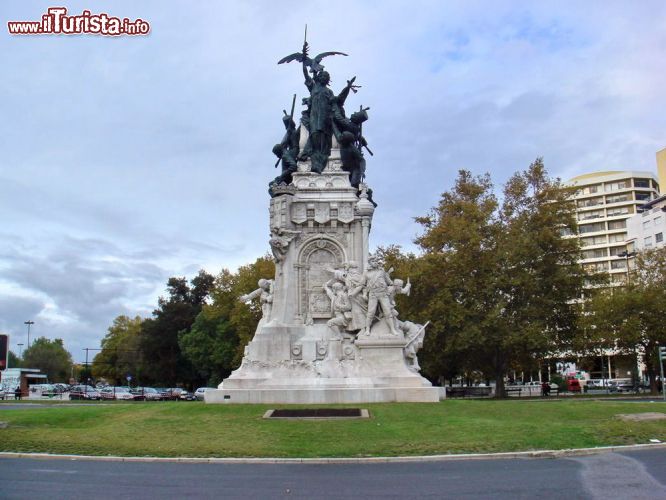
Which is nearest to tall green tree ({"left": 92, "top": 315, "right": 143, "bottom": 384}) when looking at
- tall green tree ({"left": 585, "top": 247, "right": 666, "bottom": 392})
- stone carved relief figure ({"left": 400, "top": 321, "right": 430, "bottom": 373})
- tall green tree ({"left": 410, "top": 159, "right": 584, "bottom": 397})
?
tall green tree ({"left": 410, "top": 159, "right": 584, "bottom": 397})

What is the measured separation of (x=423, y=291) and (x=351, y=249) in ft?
57.3

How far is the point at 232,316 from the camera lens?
2239 inches

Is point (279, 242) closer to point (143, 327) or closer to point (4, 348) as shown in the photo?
point (4, 348)

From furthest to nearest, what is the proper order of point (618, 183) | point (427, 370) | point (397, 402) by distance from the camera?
point (618, 183), point (427, 370), point (397, 402)

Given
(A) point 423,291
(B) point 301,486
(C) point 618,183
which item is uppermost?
(C) point 618,183

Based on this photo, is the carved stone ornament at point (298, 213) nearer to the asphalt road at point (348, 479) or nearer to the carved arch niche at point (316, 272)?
the carved arch niche at point (316, 272)

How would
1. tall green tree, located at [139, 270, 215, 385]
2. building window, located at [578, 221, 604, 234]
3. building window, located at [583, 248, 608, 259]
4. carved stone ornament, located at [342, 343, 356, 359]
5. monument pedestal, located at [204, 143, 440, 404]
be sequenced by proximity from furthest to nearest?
building window, located at [578, 221, 604, 234] → building window, located at [583, 248, 608, 259] → tall green tree, located at [139, 270, 215, 385] → carved stone ornament, located at [342, 343, 356, 359] → monument pedestal, located at [204, 143, 440, 404]

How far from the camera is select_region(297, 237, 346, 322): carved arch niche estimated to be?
2470 centimetres

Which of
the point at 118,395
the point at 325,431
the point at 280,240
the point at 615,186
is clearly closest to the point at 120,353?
the point at 118,395

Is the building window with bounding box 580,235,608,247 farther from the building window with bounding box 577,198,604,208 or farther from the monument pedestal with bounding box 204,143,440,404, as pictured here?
the monument pedestal with bounding box 204,143,440,404

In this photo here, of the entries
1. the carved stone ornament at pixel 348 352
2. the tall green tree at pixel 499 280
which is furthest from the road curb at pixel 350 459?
the tall green tree at pixel 499 280

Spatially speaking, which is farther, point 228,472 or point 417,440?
point 417,440

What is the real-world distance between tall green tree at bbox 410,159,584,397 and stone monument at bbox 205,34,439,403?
15832mm

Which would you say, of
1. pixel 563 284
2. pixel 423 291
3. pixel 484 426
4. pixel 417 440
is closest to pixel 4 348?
pixel 417 440
